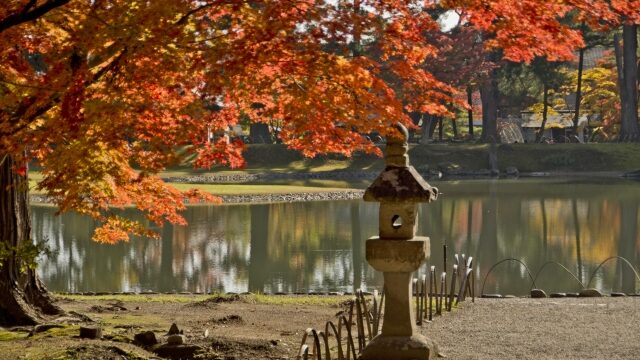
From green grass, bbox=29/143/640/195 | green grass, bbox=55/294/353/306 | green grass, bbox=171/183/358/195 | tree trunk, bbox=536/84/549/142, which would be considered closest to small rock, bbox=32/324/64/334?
green grass, bbox=55/294/353/306

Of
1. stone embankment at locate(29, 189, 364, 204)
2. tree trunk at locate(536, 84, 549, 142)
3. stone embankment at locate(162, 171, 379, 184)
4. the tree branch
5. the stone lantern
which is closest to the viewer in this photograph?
the tree branch

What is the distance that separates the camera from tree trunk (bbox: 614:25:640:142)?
57.1 metres

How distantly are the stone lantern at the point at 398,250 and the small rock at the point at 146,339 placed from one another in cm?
261

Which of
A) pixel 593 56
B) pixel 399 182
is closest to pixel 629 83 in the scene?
pixel 593 56

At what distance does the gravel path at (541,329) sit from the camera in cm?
1003

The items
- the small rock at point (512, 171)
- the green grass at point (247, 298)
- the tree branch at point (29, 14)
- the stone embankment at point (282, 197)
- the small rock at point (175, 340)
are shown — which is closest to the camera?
the tree branch at point (29, 14)

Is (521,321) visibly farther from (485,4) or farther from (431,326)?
(485,4)

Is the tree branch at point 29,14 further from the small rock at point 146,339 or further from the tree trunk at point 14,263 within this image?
the small rock at point 146,339

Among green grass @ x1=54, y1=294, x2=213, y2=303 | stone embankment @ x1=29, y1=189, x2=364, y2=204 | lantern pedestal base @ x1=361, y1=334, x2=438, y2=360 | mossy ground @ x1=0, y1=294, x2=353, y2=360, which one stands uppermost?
stone embankment @ x1=29, y1=189, x2=364, y2=204

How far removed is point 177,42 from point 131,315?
6.35 metres

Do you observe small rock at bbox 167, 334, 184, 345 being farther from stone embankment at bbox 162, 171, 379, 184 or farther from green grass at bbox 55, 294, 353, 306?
stone embankment at bbox 162, 171, 379, 184

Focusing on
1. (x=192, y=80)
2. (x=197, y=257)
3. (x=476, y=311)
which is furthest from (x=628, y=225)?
(x=192, y=80)

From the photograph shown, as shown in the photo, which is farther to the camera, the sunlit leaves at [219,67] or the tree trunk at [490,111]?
the tree trunk at [490,111]

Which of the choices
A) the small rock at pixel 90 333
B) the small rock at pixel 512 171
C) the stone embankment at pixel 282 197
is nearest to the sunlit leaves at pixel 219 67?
the small rock at pixel 90 333
